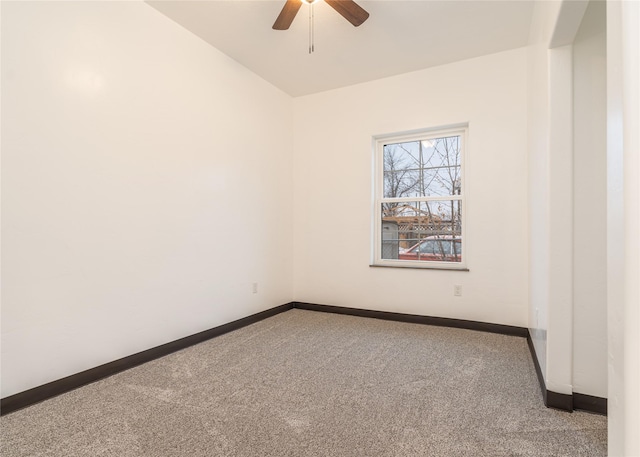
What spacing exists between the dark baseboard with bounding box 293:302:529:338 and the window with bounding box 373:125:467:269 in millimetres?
558

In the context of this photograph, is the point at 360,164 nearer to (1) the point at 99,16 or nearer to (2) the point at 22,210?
(1) the point at 99,16

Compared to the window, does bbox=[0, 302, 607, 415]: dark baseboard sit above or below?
below

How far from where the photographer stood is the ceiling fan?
7.47 feet

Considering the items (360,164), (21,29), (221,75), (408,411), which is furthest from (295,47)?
(408,411)

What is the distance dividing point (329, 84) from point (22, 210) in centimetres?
321

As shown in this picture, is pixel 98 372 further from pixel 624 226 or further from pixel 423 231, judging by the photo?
pixel 423 231

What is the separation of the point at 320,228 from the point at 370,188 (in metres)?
0.81

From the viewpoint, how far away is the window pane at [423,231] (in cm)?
354

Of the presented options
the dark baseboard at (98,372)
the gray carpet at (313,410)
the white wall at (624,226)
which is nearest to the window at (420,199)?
the gray carpet at (313,410)

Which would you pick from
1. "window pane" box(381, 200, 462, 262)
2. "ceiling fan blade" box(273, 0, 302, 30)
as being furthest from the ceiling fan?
"window pane" box(381, 200, 462, 262)

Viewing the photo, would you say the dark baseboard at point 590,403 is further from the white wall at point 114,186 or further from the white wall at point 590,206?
the white wall at point 114,186

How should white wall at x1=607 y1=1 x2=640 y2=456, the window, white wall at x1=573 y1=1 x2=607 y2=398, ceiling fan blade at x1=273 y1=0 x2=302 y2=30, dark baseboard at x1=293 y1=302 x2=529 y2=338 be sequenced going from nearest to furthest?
white wall at x1=607 y1=1 x2=640 y2=456
white wall at x1=573 y1=1 x2=607 y2=398
ceiling fan blade at x1=273 y1=0 x2=302 y2=30
dark baseboard at x1=293 y1=302 x2=529 y2=338
the window

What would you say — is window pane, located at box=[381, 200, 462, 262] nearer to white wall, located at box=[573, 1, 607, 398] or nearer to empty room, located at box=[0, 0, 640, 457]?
empty room, located at box=[0, 0, 640, 457]

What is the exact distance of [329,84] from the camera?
393 cm
